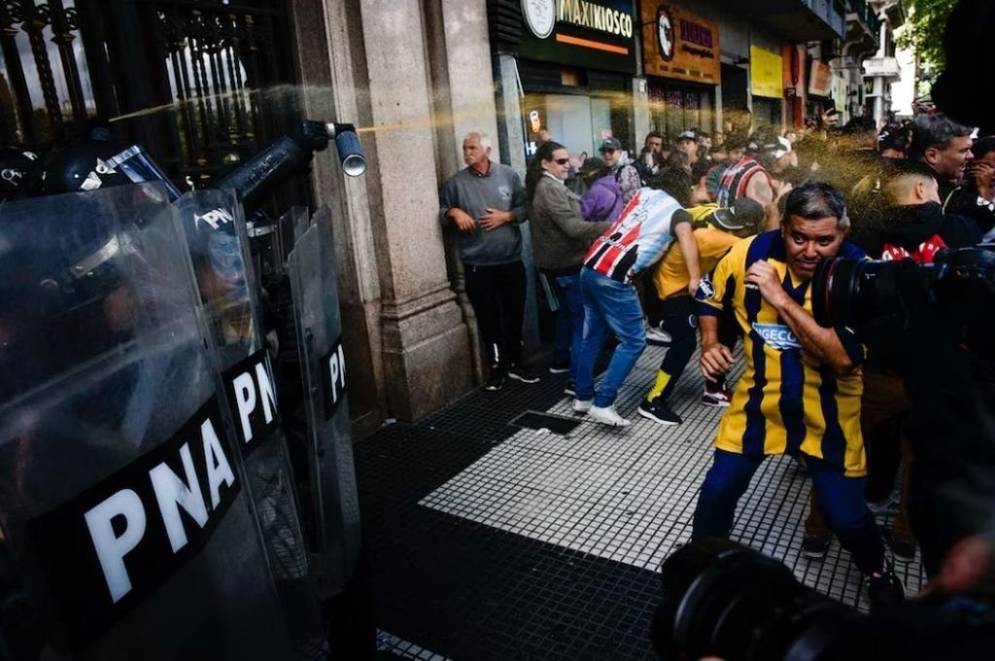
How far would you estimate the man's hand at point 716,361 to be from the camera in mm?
2539

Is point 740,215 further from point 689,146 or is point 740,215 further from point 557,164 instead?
point 689,146

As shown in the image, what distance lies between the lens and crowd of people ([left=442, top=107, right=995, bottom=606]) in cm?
231

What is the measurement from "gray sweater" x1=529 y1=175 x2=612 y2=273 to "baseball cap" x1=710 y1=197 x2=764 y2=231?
895 millimetres

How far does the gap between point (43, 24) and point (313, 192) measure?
171 centimetres

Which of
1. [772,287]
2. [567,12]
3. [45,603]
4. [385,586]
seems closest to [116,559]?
[45,603]

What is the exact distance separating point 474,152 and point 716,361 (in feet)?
9.84

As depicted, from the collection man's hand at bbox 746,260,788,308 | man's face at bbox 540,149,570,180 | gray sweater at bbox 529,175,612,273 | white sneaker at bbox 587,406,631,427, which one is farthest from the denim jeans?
man's hand at bbox 746,260,788,308

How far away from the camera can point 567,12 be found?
7199 millimetres

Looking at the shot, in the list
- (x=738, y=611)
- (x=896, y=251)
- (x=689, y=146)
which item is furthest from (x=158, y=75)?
(x=689, y=146)

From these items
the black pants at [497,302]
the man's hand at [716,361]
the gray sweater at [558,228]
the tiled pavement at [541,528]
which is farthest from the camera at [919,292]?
the black pants at [497,302]

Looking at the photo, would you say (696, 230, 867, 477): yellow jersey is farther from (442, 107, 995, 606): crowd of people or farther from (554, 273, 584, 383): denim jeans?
(554, 273, 584, 383): denim jeans

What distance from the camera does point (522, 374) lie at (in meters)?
5.47

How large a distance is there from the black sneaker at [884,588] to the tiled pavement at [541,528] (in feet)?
0.66

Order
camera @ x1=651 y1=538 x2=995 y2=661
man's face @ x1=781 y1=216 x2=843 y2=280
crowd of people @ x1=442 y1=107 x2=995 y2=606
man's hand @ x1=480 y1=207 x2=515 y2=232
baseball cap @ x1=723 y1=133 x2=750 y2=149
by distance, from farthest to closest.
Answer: baseball cap @ x1=723 y1=133 x2=750 y2=149
man's hand @ x1=480 y1=207 x2=515 y2=232
crowd of people @ x1=442 y1=107 x2=995 y2=606
man's face @ x1=781 y1=216 x2=843 y2=280
camera @ x1=651 y1=538 x2=995 y2=661
